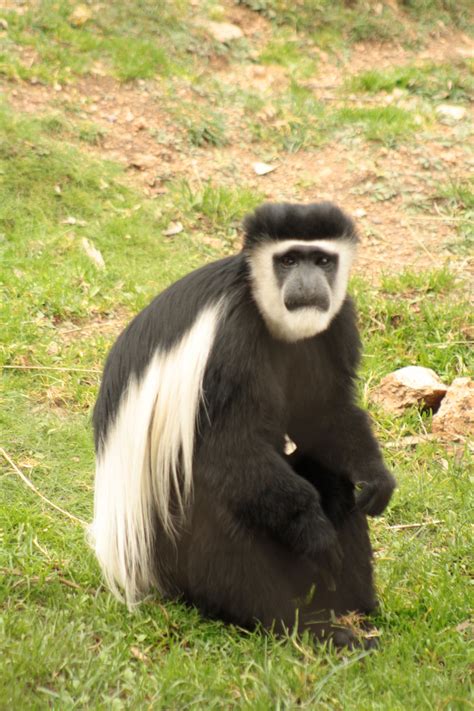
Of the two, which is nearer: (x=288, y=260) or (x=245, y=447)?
(x=245, y=447)

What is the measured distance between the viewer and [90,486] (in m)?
4.10

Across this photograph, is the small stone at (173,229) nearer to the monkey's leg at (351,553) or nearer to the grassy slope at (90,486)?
the grassy slope at (90,486)

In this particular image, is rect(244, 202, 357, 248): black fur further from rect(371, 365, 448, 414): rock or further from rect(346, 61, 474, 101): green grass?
rect(346, 61, 474, 101): green grass

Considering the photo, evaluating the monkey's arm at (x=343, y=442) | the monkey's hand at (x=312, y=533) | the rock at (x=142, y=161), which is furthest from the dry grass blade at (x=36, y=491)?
the rock at (x=142, y=161)

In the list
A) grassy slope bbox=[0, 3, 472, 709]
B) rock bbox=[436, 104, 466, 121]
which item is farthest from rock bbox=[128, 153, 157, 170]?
rock bbox=[436, 104, 466, 121]

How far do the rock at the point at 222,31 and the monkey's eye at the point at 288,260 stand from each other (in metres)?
4.80

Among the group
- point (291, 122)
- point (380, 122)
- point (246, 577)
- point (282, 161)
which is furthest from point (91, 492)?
point (380, 122)

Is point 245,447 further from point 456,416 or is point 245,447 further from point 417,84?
point 417,84

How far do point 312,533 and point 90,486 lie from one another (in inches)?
53.0

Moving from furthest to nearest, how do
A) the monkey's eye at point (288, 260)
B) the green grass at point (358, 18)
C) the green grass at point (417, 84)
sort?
1. the green grass at point (358, 18)
2. the green grass at point (417, 84)
3. the monkey's eye at point (288, 260)

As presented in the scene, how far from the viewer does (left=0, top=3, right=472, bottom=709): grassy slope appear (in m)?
2.76

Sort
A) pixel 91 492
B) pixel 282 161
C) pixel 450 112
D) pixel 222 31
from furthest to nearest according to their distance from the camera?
1. pixel 222 31
2. pixel 450 112
3. pixel 282 161
4. pixel 91 492

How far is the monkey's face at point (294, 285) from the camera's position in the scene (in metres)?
3.14

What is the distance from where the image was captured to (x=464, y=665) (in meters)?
2.91
